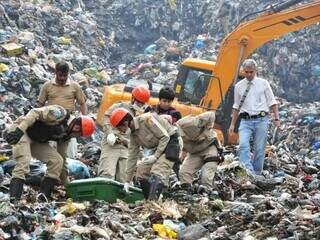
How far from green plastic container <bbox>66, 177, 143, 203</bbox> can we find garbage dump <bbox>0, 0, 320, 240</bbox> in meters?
0.13

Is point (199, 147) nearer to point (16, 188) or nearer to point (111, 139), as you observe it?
point (111, 139)

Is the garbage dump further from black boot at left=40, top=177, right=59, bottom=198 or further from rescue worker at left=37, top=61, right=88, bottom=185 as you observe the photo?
rescue worker at left=37, top=61, right=88, bottom=185

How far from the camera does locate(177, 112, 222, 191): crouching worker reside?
8586 mm

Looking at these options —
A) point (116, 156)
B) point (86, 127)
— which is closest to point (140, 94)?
point (116, 156)

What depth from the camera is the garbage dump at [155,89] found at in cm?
645

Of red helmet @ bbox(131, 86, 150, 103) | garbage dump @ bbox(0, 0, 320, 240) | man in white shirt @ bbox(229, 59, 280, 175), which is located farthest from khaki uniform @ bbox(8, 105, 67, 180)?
man in white shirt @ bbox(229, 59, 280, 175)

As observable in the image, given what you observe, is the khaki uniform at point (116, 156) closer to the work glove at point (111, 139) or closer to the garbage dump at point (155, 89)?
the work glove at point (111, 139)

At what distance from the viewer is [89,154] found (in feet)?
35.4

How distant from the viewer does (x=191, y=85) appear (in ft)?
43.2

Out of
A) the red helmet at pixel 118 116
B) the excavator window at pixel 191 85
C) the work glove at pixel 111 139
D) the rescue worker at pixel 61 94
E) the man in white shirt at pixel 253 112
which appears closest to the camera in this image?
the red helmet at pixel 118 116

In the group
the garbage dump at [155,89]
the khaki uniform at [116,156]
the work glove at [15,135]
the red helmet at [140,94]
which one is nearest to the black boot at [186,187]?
the garbage dump at [155,89]

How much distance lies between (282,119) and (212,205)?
370 inches

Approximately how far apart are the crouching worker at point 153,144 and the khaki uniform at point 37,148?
0.79 m

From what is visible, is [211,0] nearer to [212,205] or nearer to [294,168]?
[294,168]
